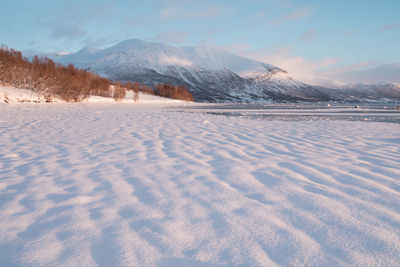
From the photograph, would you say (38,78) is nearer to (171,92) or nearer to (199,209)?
(199,209)

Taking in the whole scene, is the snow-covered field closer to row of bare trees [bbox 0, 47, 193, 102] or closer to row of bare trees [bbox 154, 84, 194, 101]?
row of bare trees [bbox 0, 47, 193, 102]

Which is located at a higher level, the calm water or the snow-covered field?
the calm water

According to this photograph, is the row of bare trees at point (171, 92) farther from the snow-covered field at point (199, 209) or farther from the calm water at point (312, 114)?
the snow-covered field at point (199, 209)

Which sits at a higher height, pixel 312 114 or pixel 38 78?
pixel 38 78

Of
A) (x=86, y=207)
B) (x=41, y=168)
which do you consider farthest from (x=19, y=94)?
(x=86, y=207)

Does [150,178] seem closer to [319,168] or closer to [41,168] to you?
[41,168]

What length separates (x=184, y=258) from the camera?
1540 millimetres

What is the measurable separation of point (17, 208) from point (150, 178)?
53.2 inches

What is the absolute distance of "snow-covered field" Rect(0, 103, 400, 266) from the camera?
5.16ft

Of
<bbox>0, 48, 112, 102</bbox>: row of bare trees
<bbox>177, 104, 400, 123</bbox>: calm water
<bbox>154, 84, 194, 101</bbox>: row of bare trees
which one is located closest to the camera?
<bbox>177, 104, 400, 123</bbox>: calm water

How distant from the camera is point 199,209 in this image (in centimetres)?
221

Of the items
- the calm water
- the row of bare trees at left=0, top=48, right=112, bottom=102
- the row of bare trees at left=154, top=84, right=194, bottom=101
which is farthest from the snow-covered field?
the row of bare trees at left=154, top=84, right=194, bottom=101

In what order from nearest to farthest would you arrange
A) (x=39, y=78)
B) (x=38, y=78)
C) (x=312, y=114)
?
1. (x=312, y=114)
2. (x=39, y=78)
3. (x=38, y=78)

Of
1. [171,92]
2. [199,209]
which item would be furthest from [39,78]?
[171,92]
